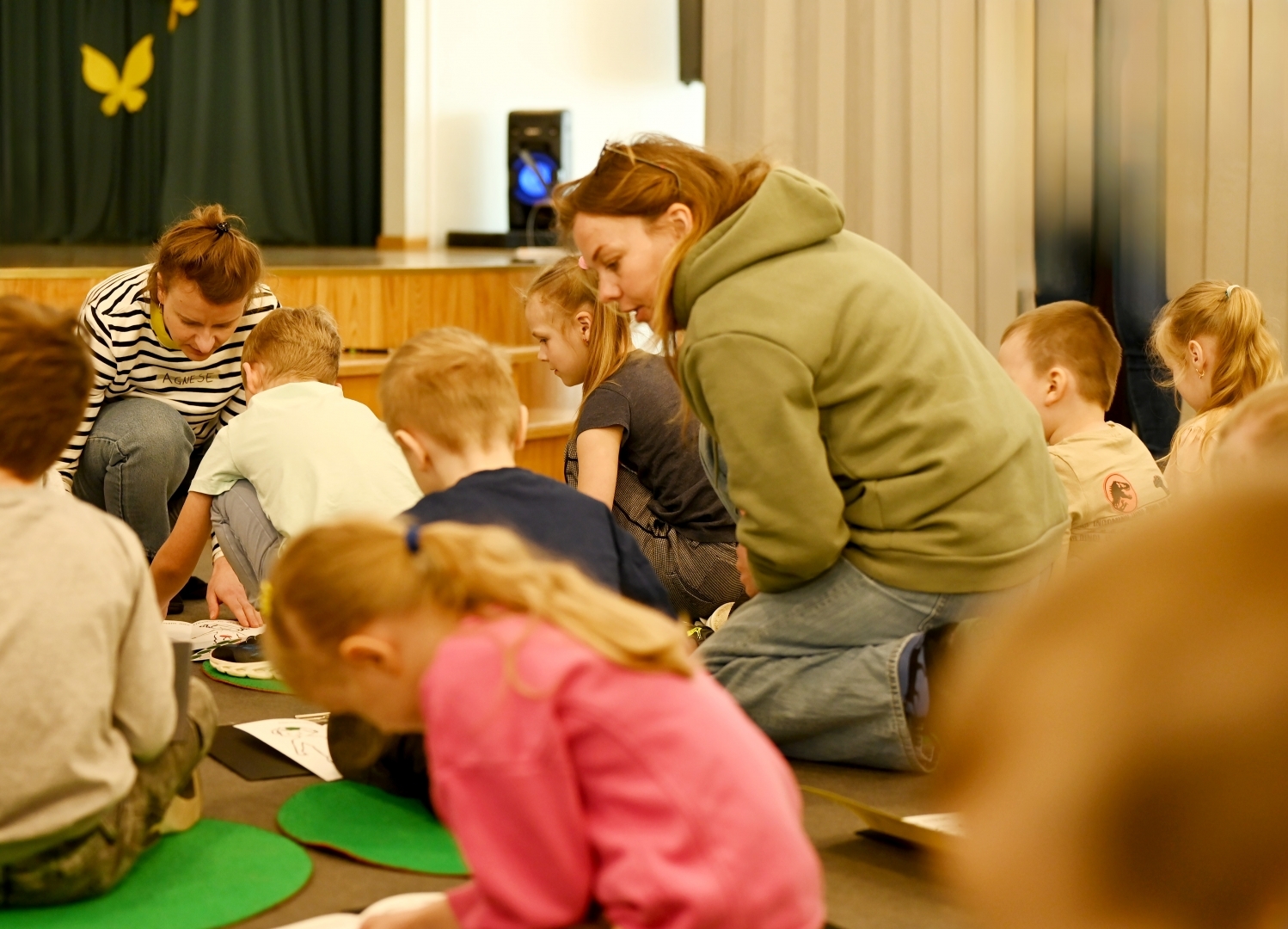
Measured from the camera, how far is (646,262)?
184 cm

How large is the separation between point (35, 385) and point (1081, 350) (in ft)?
5.41

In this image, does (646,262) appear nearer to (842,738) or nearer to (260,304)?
(842,738)

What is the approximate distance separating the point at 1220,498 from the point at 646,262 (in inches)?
61.5

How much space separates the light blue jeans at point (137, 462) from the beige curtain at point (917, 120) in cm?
187

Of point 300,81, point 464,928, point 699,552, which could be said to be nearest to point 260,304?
point 699,552

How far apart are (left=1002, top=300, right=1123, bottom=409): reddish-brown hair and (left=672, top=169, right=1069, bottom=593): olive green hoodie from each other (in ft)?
1.87

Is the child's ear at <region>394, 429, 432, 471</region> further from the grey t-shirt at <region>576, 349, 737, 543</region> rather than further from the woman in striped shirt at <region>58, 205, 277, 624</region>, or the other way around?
the woman in striped shirt at <region>58, 205, 277, 624</region>

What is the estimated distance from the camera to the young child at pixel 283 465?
212cm

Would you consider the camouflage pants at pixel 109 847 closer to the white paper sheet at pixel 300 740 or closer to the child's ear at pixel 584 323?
the white paper sheet at pixel 300 740

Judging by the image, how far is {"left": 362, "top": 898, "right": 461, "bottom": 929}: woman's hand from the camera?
3.41 ft

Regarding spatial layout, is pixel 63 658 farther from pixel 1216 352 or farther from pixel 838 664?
pixel 1216 352

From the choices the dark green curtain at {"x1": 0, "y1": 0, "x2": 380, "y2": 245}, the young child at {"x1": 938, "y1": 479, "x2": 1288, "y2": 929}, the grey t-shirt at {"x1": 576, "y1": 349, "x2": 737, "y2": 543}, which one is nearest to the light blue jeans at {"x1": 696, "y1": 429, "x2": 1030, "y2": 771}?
the grey t-shirt at {"x1": 576, "y1": 349, "x2": 737, "y2": 543}

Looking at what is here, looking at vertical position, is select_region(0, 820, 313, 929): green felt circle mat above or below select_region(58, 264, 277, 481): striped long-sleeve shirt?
below

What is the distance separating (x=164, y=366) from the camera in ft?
8.79
